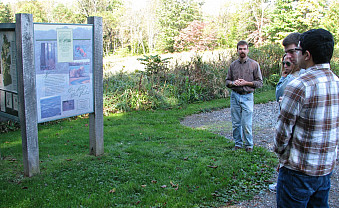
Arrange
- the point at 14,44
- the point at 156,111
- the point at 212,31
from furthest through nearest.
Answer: the point at 212,31 → the point at 156,111 → the point at 14,44

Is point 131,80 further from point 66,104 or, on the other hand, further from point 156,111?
point 66,104

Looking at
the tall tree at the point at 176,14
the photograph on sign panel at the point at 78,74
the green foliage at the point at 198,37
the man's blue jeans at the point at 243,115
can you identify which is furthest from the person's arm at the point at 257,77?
the tall tree at the point at 176,14

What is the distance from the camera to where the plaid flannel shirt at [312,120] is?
242cm

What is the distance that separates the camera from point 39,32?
4844 millimetres

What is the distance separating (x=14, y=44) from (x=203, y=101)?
875 cm

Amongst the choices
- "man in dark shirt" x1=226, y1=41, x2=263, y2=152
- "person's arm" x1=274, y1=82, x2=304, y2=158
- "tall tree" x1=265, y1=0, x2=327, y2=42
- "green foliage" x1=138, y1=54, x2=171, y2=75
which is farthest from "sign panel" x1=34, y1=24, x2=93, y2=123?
"tall tree" x1=265, y1=0, x2=327, y2=42

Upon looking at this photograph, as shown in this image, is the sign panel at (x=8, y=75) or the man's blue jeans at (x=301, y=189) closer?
the man's blue jeans at (x=301, y=189)

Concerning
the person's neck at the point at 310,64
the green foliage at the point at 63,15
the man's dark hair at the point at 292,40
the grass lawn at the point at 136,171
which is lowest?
the grass lawn at the point at 136,171

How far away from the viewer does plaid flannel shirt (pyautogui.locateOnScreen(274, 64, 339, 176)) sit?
95.2 inches

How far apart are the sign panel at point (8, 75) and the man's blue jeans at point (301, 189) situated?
4283 mm

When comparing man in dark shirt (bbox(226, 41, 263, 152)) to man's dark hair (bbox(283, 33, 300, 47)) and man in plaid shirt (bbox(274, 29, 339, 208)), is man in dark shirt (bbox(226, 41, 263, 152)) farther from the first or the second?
man in plaid shirt (bbox(274, 29, 339, 208))

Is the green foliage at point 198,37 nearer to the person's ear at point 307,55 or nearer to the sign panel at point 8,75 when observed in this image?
the sign panel at point 8,75

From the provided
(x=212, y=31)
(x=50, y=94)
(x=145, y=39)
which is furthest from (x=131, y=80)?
(x=145, y=39)

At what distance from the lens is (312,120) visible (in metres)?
2.44
